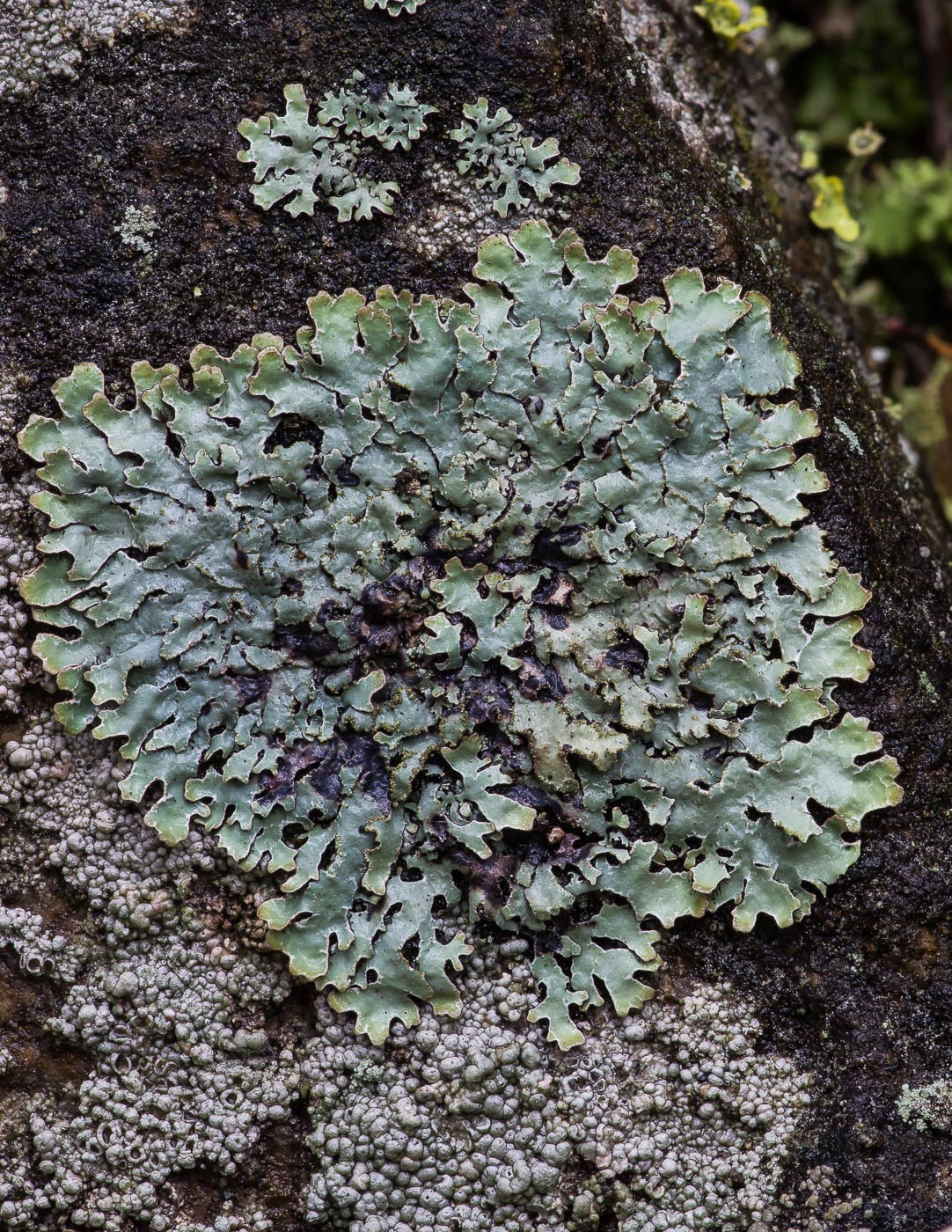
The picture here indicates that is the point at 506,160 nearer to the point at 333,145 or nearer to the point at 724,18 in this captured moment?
the point at 333,145

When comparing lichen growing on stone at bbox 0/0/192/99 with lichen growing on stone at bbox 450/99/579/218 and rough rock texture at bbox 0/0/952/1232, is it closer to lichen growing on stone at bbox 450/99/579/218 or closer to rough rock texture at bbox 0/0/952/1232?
rough rock texture at bbox 0/0/952/1232

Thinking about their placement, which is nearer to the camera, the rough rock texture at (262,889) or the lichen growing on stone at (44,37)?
the rough rock texture at (262,889)

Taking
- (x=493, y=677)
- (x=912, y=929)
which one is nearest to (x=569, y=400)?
(x=493, y=677)

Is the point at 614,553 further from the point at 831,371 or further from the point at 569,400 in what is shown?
the point at 831,371

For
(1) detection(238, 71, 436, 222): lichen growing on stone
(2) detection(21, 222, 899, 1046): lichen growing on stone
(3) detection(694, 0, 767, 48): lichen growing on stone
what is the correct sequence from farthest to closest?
(3) detection(694, 0, 767, 48): lichen growing on stone, (1) detection(238, 71, 436, 222): lichen growing on stone, (2) detection(21, 222, 899, 1046): lichen growing on stone

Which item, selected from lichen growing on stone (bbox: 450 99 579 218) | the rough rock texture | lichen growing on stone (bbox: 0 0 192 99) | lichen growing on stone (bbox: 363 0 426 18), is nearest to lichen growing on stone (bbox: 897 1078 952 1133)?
the rough rock texture

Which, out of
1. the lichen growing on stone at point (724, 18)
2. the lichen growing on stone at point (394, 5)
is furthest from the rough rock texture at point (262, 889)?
the lichen growing on stone at point (724, 18)

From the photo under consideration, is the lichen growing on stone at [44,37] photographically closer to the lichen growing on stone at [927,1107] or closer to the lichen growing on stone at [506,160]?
the lichen growing on stone at [506,160]
